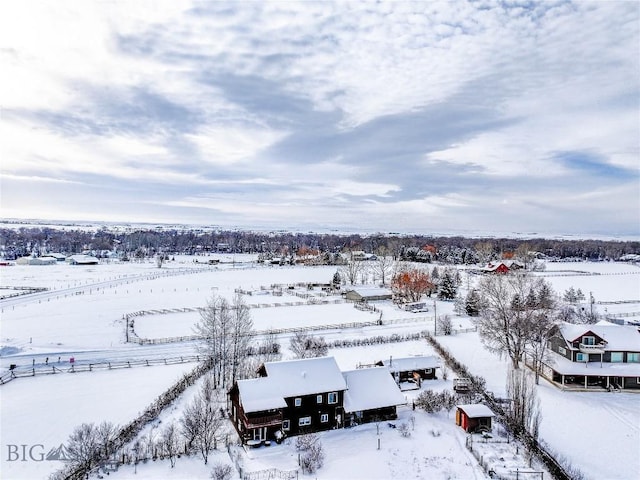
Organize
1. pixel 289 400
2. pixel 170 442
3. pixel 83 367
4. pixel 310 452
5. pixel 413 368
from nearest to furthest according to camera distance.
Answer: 1. pixel 170 442
2. pixel 310 452
3. pixel 289 400
4. pixel 413 368
5. pixel 83 367

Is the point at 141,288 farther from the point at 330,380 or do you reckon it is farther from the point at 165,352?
the point at 330,380

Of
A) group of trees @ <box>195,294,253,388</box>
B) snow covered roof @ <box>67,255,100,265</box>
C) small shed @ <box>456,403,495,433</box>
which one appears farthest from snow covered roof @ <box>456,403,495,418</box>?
snow covered roof @ <box>67,255,100,265</box>

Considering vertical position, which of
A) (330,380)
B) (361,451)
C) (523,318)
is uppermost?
(523,318)

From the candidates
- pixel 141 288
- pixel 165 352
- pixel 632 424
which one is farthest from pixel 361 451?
pixel 141 288

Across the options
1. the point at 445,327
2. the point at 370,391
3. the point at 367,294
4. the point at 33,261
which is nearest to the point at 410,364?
the point at 370,391

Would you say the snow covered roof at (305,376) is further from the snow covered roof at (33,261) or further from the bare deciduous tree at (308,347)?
the snow covered roof at (33,261)

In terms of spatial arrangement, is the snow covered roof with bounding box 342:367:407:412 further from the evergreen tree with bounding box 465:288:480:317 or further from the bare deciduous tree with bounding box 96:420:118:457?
the evergreen tree with bounding box 465:288:480:317

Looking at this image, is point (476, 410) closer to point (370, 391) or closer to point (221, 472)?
point (370, 391)
